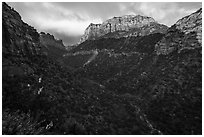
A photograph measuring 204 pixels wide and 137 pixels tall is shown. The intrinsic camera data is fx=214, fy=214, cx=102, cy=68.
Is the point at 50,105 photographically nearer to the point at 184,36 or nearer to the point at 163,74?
the point at 163,74

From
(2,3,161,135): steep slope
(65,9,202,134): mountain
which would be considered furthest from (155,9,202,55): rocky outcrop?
(2,3,161,135): steep slope

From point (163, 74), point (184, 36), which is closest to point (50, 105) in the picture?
point (163, 74)

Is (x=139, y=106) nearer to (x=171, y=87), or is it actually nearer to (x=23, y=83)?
(x=171, y=87)

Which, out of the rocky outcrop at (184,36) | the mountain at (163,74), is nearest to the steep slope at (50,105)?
the mountain at (163,74)

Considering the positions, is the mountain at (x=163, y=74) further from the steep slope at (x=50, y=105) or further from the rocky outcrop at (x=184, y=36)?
the steep slope at (x=50, y=105)

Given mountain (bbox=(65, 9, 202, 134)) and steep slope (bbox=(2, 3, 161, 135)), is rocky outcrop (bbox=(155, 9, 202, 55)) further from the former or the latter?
steep slope (bbox=(2, 3, 161, 135))

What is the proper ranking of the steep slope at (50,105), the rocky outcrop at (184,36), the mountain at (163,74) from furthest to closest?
the rocky outcrop at (184,36) → the mountain at (163,74) → the steep slope at (50,105)

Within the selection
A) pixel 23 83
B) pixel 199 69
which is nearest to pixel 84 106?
pixel 23 83
